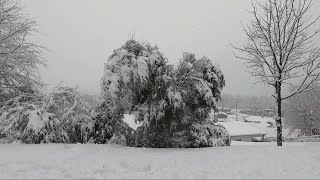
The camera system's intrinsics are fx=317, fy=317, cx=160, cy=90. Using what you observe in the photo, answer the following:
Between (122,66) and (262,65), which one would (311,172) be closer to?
(122,66)

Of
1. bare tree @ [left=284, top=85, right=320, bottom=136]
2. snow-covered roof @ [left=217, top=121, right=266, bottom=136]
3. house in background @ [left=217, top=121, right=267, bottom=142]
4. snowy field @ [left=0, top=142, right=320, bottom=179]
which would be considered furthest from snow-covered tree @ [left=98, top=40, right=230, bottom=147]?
snow-covered roof @ [left=217, top=121, right=266, bottom=136]

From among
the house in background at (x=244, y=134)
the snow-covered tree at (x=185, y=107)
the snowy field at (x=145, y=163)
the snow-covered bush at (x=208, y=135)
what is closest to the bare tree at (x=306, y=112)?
the house in background at (x=244, y=134)

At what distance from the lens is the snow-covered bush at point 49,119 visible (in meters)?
9.88

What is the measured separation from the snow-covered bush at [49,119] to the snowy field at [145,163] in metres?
1.14

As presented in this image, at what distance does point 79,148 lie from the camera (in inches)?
340

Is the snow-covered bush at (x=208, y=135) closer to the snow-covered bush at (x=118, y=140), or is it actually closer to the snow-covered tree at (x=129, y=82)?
the snow-covered tree at (x=129, y=82)

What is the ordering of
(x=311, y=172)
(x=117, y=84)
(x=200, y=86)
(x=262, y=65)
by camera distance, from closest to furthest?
(x=311, y=172) → (x=117, y=84) → (x=200, y=86) → (x=262, y=65)

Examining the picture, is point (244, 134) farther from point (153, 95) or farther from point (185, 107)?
point (153, 95)

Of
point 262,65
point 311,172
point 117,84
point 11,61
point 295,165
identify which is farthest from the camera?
point 262,65

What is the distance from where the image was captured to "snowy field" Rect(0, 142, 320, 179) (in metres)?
5.99

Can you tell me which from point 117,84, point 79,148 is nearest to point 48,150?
point 79,148

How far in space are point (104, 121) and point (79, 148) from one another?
2.17 metres

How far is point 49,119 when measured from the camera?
10133 millimetres

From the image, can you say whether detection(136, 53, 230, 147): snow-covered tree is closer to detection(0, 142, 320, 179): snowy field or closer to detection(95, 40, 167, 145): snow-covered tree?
detection(95, 40, 167, 145): snow-covered tree
